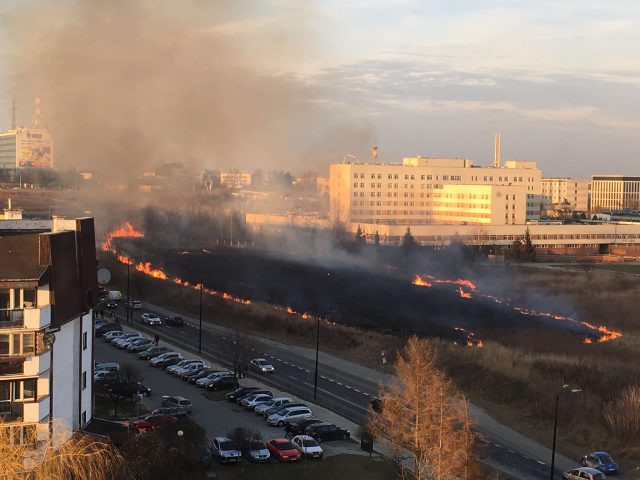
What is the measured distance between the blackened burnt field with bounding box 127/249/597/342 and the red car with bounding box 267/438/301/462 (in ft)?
43.2

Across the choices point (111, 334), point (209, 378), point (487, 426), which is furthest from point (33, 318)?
point (111, 334)

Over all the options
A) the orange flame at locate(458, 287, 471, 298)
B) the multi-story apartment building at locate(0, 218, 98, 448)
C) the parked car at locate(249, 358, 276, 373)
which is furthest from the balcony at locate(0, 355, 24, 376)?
the orange flame at locate(458, 287, 471, 298)

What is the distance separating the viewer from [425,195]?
63.6 metres

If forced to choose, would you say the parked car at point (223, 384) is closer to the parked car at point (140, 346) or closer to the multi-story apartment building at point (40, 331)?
the parked car at point (140, 346)

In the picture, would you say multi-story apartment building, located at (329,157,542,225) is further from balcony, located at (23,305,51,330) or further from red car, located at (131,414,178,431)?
balcony, located at (23,305,51,330)

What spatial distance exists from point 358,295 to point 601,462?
2101cm

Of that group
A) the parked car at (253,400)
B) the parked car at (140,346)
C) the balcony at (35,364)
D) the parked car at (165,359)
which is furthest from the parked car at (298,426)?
the parked car at (140,346)

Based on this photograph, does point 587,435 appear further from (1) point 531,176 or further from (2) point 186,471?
(1) point 531,176

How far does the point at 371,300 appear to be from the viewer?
3372 cm

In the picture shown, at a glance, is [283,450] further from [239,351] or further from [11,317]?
[239,351]

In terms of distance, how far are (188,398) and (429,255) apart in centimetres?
3042

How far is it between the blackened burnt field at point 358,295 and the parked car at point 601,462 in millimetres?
12127

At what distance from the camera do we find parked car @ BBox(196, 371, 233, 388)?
19078 millimetres

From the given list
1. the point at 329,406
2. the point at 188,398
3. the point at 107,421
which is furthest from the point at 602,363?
the point at 107,421
